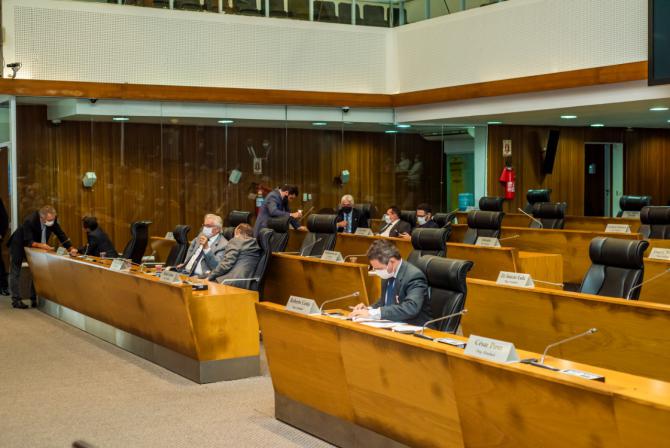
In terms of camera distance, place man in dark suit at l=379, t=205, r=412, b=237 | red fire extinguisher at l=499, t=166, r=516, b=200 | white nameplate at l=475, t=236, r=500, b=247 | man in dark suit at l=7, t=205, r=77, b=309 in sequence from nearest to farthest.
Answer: white nameplate at l=475, t=236, r=500, b=247
man in dark suit at l=7, t=205, r=77, b=309
man in dark suit at l=379, t=205, r=412, b=237
red fire extinguisher at l=499, t=166, r=516, b=200

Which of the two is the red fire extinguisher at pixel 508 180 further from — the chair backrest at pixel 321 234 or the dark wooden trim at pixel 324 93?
the chair backrest at pixel 321 234

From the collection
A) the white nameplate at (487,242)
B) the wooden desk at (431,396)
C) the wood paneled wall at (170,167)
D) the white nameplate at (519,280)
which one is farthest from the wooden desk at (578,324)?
the wood paneled wall at (170,167)

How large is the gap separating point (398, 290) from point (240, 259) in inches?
106

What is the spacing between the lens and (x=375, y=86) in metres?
15.1

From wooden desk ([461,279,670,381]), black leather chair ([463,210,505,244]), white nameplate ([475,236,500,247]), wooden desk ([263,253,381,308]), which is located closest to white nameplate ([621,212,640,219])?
black leather chair ([463,210,505,244])

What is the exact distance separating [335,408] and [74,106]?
8.74m

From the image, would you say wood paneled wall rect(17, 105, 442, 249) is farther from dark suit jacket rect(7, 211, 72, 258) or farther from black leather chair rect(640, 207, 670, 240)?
black leather chair rect(640, 207, 670, 240)

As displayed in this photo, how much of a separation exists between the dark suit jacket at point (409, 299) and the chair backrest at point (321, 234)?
4332 millimetres

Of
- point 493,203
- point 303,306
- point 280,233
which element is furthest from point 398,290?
point 493,203

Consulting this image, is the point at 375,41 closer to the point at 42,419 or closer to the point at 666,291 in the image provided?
the point at 666,291

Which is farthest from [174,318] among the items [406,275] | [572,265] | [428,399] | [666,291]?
[572,265]

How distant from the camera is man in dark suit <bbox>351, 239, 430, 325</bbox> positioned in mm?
5672

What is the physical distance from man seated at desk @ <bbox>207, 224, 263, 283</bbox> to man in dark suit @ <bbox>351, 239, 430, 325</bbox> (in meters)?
2.38

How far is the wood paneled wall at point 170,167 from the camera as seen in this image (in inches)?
490
